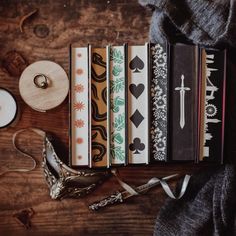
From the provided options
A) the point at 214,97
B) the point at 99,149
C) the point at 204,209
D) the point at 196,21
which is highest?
the point at 196,21

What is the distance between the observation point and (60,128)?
1.16 meters

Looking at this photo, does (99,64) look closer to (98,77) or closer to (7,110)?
(98,77)

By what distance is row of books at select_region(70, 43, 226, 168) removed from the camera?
3.36ft

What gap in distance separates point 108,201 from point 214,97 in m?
0.33

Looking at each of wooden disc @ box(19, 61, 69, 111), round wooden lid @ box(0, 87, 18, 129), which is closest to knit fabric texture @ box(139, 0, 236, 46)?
wooden disc @ box(19, 61, 69, 111)

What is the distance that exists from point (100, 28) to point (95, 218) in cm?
43

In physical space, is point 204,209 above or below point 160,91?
below

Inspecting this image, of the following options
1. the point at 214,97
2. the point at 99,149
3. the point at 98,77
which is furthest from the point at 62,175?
the point at 214,97

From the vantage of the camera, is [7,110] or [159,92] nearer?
[159,92]

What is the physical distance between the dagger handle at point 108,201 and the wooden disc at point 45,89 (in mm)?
235

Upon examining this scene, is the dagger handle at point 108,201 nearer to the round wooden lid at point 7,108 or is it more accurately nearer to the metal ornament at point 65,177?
the metal ornament at point 65,177

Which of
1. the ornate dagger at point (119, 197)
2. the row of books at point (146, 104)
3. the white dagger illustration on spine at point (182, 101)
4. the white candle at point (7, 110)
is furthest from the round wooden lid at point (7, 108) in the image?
the white dagger illustration on spine at point (182, 101)

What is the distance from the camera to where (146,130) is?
1.04 m

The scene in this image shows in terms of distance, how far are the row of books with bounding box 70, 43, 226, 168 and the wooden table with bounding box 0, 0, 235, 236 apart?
105 millimetres
